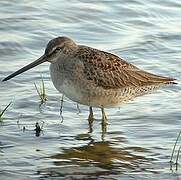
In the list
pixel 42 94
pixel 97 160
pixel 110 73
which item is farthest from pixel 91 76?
pixel 97 160

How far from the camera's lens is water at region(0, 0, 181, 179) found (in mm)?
7199

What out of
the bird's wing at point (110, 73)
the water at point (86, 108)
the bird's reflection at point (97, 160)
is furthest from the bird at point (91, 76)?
the bird's reflection at point (97, 160)

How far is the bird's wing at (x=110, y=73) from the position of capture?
8312 millimetres

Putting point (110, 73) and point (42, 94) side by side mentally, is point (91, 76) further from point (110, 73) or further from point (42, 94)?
point (42, 94)

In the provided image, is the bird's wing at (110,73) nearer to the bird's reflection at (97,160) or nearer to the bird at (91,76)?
the bird at (91,76)

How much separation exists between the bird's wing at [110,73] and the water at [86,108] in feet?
1.06

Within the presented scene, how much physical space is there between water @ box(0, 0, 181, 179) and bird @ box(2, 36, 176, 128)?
25cm

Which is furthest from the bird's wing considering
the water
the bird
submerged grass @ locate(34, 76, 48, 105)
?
submerged grass @ locate(34, 76, 48, 105)

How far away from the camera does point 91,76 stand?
8266 millimetres

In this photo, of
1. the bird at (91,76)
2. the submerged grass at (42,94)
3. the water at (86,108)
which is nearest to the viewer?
the water at (86,108)

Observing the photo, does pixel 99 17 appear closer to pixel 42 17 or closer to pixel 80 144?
pixel 42 17

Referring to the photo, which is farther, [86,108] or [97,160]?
[86,108]

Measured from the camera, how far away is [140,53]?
A: 1048 centimetres

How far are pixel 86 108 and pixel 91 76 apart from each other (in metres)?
0.73
